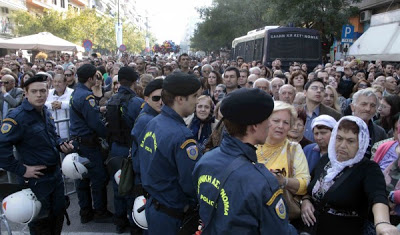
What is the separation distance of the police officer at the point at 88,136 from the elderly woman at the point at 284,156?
282 centimetres

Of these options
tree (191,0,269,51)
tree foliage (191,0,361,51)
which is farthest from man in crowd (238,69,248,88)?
tree (191,0,269,51)

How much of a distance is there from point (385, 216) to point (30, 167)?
131 inches

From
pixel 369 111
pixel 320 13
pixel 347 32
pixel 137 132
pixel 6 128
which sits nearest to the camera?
pixel 6 128

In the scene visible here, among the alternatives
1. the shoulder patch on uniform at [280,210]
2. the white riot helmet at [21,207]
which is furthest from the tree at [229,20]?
the shoulder patch on uniform at [280,210]

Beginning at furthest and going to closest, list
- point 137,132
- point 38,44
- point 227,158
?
point 38,44, point 137,132, point 227,158

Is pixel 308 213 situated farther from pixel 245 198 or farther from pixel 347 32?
pixel 347 32

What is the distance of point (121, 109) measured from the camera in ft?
17.0

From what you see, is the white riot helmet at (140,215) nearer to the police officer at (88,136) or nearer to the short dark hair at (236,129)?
the police officer at (88,136)

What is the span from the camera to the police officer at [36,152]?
385cm

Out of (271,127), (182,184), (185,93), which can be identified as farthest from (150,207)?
(271,127)

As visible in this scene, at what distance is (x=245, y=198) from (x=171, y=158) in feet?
3.73

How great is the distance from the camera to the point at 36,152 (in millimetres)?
4023

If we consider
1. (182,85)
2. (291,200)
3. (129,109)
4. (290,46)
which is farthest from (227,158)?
(290,46)

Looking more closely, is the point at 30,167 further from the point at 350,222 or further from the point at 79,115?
the point at 350,222
